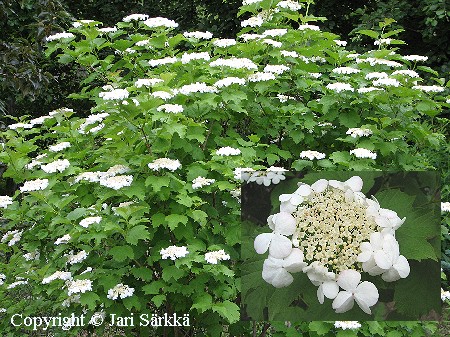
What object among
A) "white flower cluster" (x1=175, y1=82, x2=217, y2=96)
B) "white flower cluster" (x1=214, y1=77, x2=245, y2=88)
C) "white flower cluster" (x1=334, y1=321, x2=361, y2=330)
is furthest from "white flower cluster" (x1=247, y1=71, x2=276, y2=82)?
"white flower cluster" (x1=334, y1=321, x2=361, y2=330)

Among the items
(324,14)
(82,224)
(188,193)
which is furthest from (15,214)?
(324,14)

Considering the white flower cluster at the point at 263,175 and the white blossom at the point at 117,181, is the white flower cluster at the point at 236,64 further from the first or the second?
the white blossom at the point at 117,181

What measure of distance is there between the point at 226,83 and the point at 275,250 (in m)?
0.93

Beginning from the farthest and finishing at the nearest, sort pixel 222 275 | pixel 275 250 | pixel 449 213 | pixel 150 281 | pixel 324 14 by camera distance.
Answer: pixel 324 14
pixel 449 213
pixel 150 281
pixel 222 275
pixel 275 250

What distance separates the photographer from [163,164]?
242 cm

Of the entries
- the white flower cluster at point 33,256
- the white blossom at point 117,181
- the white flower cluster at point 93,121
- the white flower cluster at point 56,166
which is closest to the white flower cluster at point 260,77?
the white flower cluster at point 93,121

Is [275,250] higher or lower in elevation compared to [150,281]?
higher

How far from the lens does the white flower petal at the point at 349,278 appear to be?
1919 mm

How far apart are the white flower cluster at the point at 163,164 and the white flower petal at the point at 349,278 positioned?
0.82 metres

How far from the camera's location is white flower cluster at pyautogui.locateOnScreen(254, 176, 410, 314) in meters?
1.93

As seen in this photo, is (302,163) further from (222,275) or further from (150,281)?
(150,281)

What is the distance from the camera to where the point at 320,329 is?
94.7 inches

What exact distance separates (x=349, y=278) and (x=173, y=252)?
0.74 m

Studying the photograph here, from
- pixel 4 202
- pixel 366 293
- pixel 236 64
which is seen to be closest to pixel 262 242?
pixel 366 293
